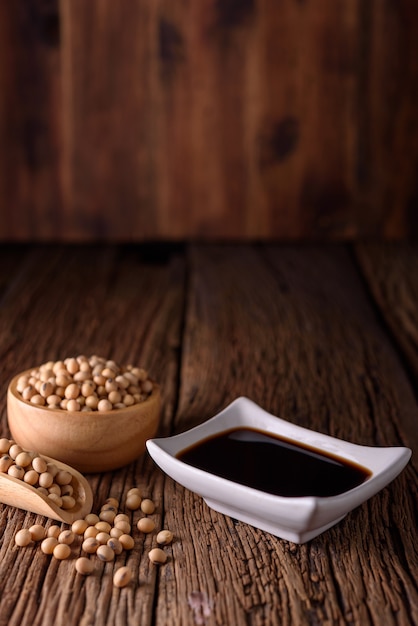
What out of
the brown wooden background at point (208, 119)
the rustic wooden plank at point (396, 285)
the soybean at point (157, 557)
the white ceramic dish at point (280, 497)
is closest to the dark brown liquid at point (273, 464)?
the white ceramic dish at point (280, 497)

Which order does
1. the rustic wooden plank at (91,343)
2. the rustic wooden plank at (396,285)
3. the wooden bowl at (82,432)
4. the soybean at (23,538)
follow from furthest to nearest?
1. the rustic wooden plank at (396,285)
2. the wooden bowl at (82,432)
3. the soybean at (23,538)
4. the rustic wooden plank at (91,343)

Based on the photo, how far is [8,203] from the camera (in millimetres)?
2686

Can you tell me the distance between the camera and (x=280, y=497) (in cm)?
99

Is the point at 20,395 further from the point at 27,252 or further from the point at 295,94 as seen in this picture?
the point at 295,94

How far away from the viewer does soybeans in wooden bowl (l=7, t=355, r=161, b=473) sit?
1.21m

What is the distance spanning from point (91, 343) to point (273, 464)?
0.77m

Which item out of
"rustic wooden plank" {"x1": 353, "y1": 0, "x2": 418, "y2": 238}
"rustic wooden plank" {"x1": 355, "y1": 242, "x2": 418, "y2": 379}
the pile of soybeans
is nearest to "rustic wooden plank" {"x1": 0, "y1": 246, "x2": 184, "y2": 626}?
the pile of soybeans

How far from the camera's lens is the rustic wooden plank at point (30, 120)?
255 centimetres

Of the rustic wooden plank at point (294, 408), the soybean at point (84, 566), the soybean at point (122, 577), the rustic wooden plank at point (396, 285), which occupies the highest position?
the soybean at point (122, 577)

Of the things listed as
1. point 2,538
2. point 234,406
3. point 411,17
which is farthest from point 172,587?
point 411,17

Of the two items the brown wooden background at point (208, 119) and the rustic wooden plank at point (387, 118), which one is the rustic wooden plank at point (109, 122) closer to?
the brown wooden background at point (208, 119)

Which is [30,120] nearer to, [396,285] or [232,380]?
[396,285]

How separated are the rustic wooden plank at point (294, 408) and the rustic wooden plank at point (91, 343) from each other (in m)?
0.04

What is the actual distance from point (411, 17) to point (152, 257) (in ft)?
3.43
